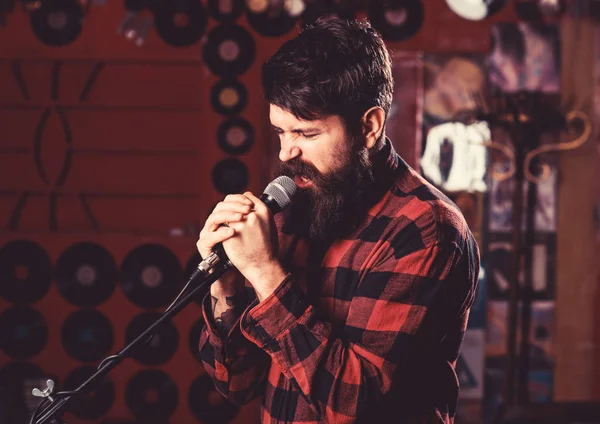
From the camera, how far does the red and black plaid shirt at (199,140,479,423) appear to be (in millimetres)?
1068

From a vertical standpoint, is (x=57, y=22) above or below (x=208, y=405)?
above

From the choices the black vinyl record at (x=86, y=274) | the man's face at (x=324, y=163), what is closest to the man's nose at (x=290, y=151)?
the man's face at (x=324, y=163)

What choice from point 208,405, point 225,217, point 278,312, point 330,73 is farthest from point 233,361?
point 208,405

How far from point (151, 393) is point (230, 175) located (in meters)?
1.30

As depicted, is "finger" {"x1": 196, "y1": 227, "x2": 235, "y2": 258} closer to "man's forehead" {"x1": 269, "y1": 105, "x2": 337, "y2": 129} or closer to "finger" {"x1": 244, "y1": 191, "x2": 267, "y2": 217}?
"finger" {"x1": 244, "y1": 191, "x2": 267, "y2": 217}

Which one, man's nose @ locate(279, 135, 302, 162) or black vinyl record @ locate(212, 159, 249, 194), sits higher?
man's nose @ locate(279, 135, 302, 162)

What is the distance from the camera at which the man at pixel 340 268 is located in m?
1.07

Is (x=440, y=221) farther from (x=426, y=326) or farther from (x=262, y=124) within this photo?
(x=262, y=124)

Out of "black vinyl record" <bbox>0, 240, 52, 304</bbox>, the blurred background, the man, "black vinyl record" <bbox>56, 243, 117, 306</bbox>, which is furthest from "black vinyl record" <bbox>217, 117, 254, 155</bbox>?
→ the man

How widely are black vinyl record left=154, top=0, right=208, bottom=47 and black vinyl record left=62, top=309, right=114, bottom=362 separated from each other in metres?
1.58

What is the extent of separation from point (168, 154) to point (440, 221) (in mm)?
2804

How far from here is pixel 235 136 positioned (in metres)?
3.57

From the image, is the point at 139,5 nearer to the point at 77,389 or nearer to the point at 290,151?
the point at 290,151

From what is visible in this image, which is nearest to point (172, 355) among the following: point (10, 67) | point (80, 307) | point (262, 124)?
point (80, 307)
